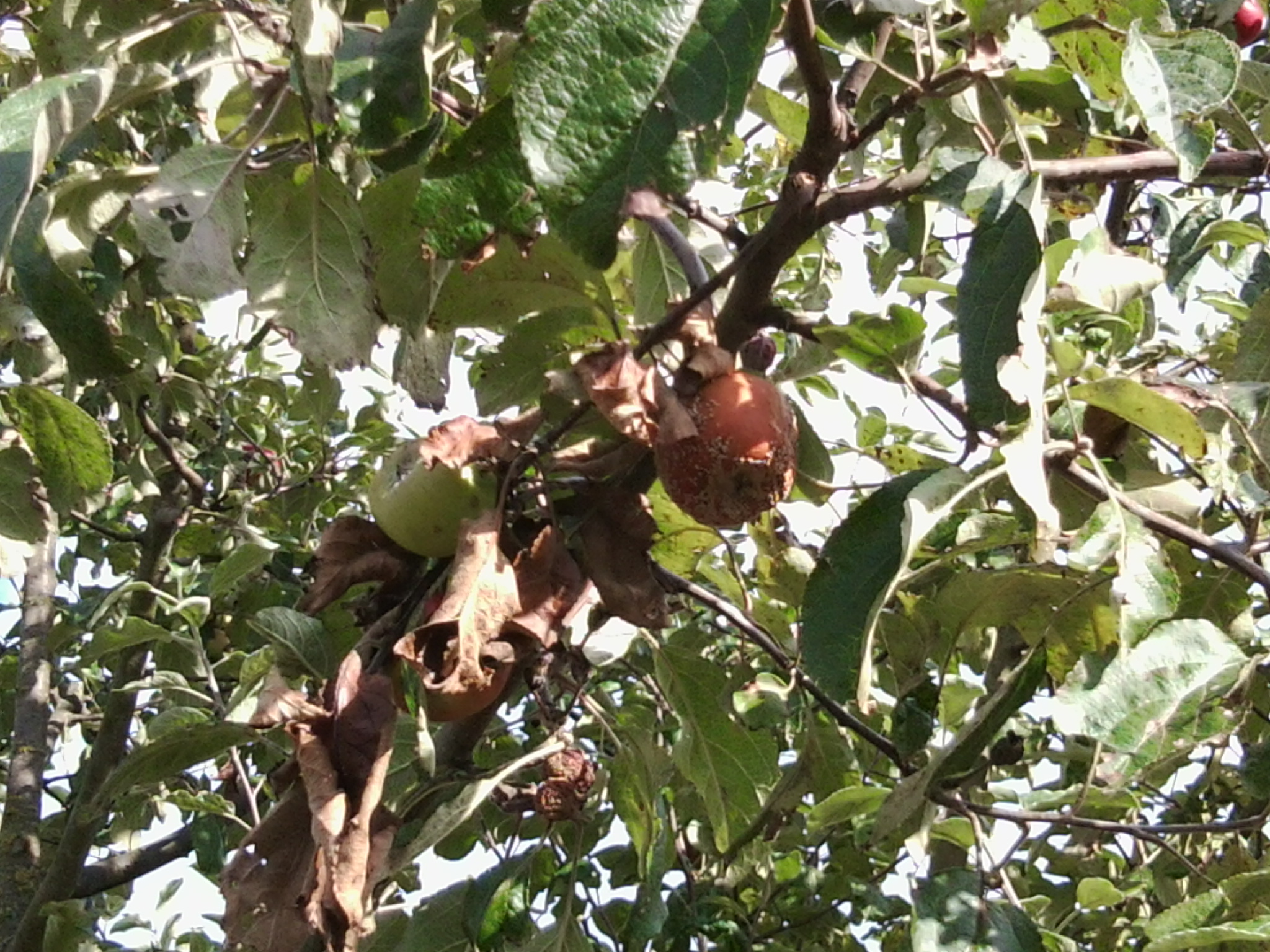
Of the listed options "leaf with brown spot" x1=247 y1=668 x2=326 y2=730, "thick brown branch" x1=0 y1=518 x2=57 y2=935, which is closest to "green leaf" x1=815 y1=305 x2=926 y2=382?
"leaf with brown spot" x1=247 y1=668 x2=326 y2=730

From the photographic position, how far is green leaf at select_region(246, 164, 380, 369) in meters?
1.16

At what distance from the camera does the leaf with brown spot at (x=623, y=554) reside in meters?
1.13

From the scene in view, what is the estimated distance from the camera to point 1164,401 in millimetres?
1149

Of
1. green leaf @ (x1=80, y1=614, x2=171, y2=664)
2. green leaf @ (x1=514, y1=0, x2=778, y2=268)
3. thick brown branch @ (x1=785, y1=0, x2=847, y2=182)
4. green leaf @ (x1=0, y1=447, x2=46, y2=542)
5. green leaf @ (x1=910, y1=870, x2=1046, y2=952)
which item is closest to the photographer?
green leaf @ (x1=514, y1=0, x2=778, y2=268)

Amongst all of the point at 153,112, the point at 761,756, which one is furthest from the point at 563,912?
the point at 153,112

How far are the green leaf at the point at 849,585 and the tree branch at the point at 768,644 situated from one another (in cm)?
17

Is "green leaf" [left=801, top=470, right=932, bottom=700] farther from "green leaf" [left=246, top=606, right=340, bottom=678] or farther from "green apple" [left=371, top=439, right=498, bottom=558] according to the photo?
"green leaf" [left=246, top=606, right=340, bottom=678]

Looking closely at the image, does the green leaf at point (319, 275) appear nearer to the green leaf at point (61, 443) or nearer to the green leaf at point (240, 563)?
the green leaf at point (61, 443)

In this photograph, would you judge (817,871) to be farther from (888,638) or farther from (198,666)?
(198,666)

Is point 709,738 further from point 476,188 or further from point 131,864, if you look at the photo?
point 131,864

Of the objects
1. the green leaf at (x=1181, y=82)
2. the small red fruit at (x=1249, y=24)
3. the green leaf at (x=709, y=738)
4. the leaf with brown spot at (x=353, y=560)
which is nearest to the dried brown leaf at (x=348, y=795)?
the leaf with brown spot at (x=353, y=560)

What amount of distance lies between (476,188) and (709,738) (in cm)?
79

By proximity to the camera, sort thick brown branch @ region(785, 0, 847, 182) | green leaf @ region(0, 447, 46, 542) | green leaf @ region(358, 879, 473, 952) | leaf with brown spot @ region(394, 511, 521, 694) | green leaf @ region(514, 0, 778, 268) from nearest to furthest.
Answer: green leaf @ region(514, 0, 778, 268)
thick brown branch @ region(785, 0, 847, 182)
leaf with brown spot @ region(394, 511, 521, 694)
green leaf @ region(0, 447, 46, 542)
green leaf @ region(358, 879, 473, 952)

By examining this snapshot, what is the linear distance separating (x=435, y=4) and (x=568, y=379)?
0.37 metres
